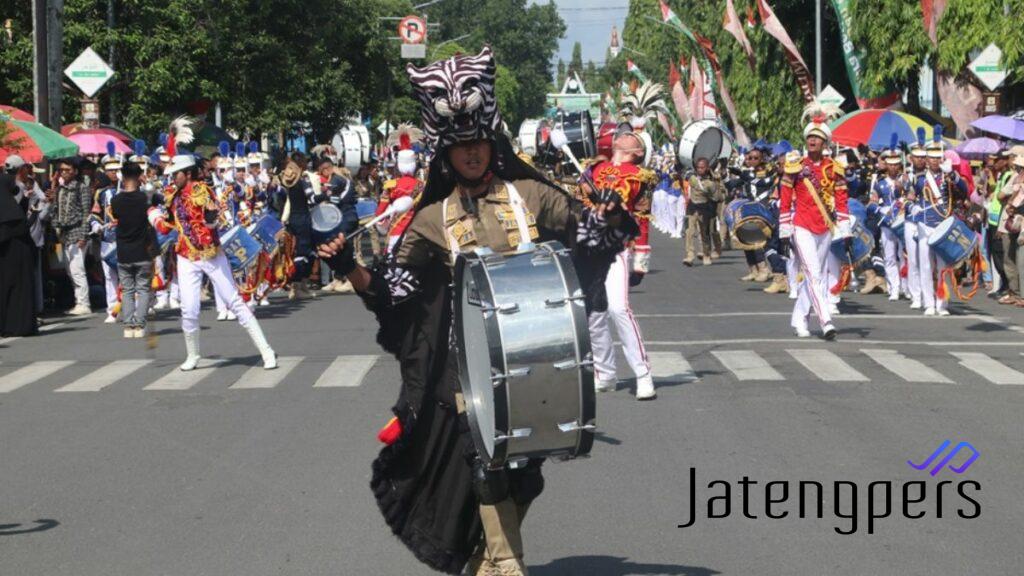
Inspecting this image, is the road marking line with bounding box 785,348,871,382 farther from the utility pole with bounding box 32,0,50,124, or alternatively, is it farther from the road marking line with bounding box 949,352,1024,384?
the utility pole with bounding box 32,0,50,124

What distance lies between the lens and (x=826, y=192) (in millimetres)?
15414

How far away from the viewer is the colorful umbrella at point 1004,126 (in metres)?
22.5

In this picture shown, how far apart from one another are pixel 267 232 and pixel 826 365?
7127 mm

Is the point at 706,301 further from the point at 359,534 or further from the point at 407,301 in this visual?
the point at 407,301

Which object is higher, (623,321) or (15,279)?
(623,321)

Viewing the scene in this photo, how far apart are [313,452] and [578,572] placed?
11.2 feet

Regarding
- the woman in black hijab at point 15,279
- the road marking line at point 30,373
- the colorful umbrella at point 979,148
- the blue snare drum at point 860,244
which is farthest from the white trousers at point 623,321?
the colorful umbrella at point 979,148

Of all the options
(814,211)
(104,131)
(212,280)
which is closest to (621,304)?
(814,211)

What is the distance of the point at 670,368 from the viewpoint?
45.5 feet

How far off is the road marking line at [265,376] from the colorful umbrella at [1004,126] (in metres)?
12.1

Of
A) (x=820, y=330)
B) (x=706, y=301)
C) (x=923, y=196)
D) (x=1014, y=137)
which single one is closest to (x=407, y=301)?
(x=820, y=330)

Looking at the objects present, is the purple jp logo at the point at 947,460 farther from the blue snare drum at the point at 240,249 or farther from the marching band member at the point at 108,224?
the marching band member at the point at 108,224

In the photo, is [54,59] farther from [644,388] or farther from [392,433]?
[392,433]

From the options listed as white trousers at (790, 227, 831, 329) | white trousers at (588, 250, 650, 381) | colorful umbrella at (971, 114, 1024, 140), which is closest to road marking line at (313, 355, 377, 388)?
white trousers at (588, 250, 650, 381)
